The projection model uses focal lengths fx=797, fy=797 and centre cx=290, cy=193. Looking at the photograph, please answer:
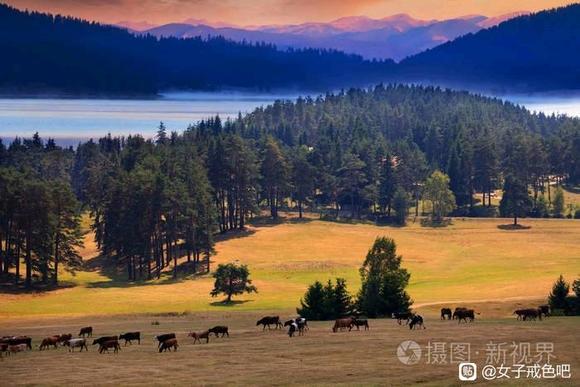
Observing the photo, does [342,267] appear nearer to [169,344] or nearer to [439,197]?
[439,197]

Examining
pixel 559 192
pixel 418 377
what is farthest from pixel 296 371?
pixel 559 192

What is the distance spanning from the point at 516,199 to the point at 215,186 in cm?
4926

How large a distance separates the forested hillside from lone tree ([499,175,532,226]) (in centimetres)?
42

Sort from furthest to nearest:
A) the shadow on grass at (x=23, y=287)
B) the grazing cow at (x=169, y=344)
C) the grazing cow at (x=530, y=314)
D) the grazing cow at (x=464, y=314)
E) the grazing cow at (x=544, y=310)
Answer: the shadow on grass at (x=23, y=287) < the grazing cow at (x=544, y=310) < the grazing cow at (x=464, y=314) < the grazing cow at (x=530, y=314) < the grazing cow at (x=169, y=344)

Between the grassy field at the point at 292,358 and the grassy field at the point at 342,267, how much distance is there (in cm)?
2122

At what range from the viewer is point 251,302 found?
76062 mm

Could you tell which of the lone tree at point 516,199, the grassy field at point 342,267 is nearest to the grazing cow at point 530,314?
the grassy field at point 342,267

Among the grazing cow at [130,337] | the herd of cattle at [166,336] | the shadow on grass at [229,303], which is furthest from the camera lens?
the shadow on grass at [229,303]

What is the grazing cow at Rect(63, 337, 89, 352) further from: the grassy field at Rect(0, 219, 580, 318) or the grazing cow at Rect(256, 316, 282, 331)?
the grassy field at Rect(0, 219, 580, 318)

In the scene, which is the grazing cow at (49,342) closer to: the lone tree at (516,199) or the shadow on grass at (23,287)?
the shadow on grass at (23,287)

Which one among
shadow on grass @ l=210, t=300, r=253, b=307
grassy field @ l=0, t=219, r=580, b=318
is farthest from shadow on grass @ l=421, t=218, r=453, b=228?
shadow on grass @ l=210, t=300, r=253, b=307

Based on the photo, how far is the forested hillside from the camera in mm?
91312

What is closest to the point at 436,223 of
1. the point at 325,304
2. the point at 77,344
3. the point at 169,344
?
the point at 325,304

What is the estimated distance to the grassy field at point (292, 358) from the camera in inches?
1277
